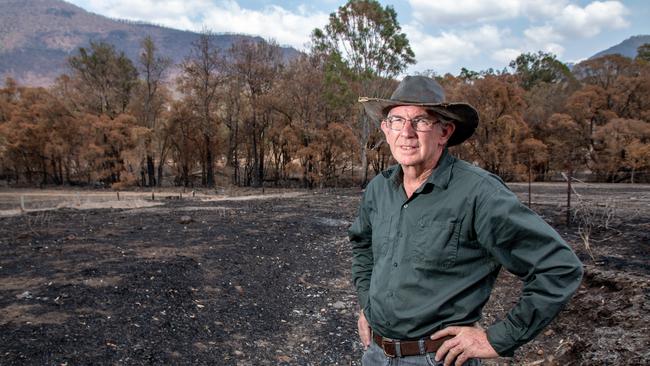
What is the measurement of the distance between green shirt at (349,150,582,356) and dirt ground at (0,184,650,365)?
2787mm

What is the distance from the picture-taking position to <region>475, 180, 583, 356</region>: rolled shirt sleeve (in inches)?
54.6

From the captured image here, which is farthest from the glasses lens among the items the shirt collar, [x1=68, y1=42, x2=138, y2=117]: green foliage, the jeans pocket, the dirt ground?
[x1=68, y1=42, x2=138, y2=117]: green foliage

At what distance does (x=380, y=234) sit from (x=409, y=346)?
499mm

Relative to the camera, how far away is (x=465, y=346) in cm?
155

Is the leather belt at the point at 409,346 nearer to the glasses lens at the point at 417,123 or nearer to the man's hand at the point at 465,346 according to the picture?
the man's hand at the point at 465,346

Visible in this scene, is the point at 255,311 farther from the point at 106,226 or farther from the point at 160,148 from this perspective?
the point at 160,148

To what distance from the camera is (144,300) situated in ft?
17.4

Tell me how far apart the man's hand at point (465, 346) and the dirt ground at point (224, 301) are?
2.77m

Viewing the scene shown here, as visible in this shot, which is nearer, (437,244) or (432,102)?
(437,244)

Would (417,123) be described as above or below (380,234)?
above

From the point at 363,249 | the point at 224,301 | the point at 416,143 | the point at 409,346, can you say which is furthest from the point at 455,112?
the point at 224,301

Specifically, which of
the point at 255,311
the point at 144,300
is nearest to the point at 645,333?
the point at 255,311

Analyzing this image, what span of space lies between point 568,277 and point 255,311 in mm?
4702

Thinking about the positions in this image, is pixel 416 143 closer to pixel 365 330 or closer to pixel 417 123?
pixel 417 123
